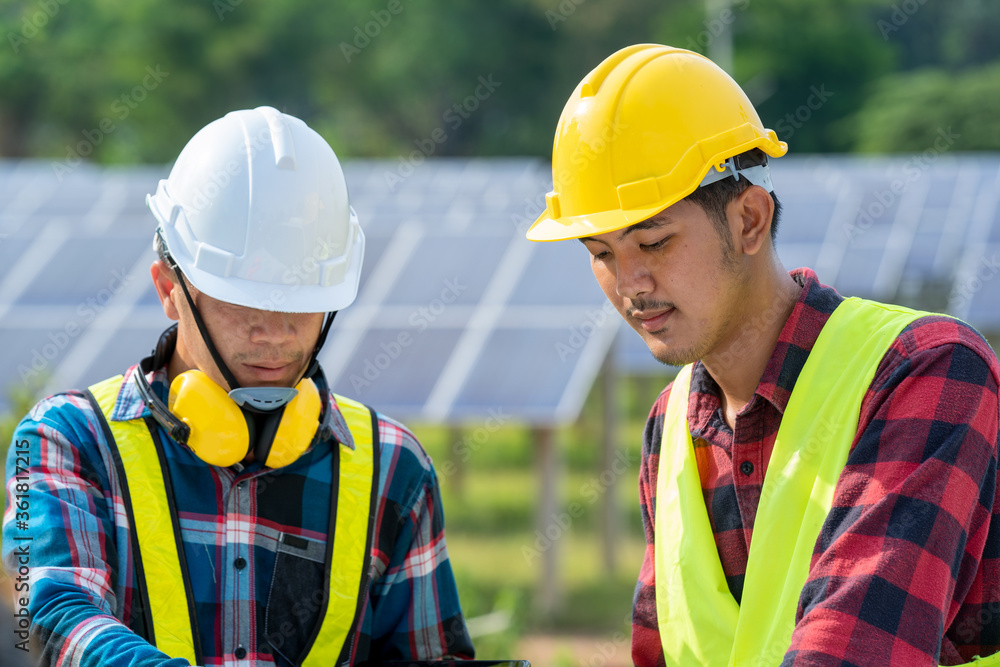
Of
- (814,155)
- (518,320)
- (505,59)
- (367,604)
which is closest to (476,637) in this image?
(518,320)

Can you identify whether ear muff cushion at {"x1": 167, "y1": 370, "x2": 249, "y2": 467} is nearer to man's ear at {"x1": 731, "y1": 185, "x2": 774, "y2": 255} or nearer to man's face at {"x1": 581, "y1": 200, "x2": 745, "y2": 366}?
man's face at {"x1": 581, "y1": 200, "x2": 745, "y2": 366}

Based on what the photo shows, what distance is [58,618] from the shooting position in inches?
101

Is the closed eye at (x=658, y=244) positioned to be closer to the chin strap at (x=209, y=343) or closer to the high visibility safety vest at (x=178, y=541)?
the high visibility safety vest at (x=178, y=541)

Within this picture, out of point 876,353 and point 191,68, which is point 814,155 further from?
point 876,353

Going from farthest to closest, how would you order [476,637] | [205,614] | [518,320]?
[518,320] → [476,637] → [205,614]

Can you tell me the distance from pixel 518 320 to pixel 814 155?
146 ft

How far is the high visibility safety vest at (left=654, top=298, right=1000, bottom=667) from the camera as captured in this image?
2.51m

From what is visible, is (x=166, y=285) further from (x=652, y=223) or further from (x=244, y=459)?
(x=652, y=223)

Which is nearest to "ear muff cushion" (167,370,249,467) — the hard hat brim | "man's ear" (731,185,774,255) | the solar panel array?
the hard hat brim

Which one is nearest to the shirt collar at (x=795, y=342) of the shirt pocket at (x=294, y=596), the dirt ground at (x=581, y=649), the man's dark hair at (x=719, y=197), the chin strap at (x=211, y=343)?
the man's dark hair at (x=719, y=197)

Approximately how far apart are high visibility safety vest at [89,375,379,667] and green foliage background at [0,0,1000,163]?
143 ft

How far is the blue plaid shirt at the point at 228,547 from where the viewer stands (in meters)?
2.66

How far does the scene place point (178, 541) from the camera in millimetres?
2879

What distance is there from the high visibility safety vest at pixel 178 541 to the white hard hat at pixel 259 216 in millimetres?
417
